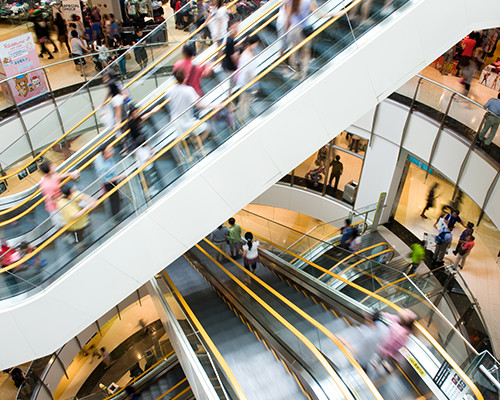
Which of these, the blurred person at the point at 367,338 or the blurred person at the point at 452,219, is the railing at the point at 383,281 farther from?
the blurred person at the point at 452,219

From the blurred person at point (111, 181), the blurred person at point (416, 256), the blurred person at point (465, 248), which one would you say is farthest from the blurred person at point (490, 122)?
the blurred person at point (111, 181)

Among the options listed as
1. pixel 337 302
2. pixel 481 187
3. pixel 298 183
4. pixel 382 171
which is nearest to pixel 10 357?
pixel 337 302

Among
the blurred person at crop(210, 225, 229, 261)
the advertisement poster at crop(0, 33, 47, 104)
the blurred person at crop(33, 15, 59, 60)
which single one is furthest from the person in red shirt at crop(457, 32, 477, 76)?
the blurred person at crop(33, 15, 59, 60)

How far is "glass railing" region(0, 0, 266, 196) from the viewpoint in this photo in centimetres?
873

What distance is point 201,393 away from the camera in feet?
22.1

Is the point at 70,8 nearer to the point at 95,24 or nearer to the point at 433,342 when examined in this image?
the point at 95,24

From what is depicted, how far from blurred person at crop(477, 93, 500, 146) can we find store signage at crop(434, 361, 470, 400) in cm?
564

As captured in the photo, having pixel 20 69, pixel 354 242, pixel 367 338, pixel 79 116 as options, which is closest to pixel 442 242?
pixel 354 242

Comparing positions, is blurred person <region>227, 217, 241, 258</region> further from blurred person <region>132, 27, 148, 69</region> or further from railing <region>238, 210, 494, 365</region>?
blurred person <region>132, 27, 148, 69</region>

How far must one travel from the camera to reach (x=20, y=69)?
11656mm

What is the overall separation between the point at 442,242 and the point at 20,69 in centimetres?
1184

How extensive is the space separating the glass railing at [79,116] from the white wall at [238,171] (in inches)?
112

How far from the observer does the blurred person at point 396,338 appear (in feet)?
20.8

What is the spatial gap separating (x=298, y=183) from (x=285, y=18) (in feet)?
35.7
